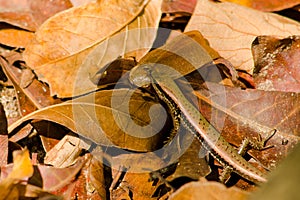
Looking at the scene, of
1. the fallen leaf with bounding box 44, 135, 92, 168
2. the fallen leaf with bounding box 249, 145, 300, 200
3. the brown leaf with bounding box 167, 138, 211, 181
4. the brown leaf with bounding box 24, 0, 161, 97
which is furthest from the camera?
the brown leaf with bounding box 24, 0, 161, 97

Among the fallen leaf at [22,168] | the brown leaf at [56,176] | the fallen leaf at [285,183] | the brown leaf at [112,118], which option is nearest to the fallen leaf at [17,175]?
the fallen leaf at [22,168]

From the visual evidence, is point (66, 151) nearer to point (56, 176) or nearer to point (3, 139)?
point (3, 139)

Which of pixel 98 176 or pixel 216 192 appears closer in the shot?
pixel 216 192

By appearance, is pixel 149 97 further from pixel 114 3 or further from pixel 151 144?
pixel 114 3

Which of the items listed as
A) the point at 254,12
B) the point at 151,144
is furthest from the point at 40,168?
the point at 254,12

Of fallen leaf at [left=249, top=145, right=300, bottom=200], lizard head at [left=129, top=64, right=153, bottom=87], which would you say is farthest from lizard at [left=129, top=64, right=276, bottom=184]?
fallen leaf at [left=249, top=145, right=300, bottom=200]

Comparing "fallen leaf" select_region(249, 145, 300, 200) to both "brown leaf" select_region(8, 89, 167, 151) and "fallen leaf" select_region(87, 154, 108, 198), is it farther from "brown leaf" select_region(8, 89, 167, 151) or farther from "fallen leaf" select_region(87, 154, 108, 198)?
"fallen leaf" select_region(87, 154, 108, 198)

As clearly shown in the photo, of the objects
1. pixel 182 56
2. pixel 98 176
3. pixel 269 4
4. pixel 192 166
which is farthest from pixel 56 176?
pixel 269 4
